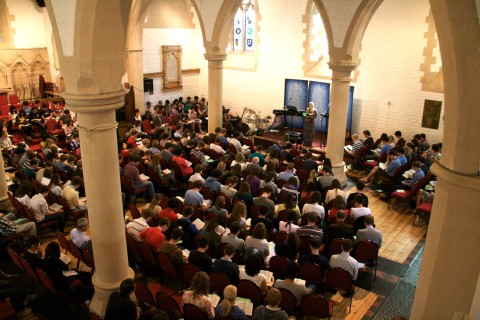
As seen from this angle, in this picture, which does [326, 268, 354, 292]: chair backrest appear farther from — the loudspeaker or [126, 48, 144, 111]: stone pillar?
the loudspeaker

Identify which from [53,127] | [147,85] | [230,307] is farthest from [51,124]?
[230,307]

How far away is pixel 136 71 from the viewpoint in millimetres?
18375

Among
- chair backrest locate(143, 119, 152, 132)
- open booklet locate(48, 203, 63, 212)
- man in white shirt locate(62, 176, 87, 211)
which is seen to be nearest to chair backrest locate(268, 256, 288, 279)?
man in white shirt locate(62, 176, 87, 211)

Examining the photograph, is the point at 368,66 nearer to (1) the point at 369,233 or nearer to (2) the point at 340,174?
(2) the point at 340,174

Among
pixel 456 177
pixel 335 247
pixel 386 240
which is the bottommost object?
pixel 386 240

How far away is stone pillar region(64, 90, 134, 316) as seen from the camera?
5562mm

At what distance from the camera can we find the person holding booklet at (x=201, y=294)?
533 cm

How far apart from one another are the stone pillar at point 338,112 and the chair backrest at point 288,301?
6.50 metres

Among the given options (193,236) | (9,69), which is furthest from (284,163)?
(9,69)

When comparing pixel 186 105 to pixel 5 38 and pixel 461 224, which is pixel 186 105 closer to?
pixel 5 38

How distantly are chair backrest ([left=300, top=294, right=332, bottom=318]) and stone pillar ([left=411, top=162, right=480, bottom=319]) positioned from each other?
5.13 feet

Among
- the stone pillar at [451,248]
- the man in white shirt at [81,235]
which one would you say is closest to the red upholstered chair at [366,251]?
the stone pillar at [451,248]

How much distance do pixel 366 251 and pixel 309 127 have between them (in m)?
8.27

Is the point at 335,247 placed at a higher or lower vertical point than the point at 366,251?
higher
